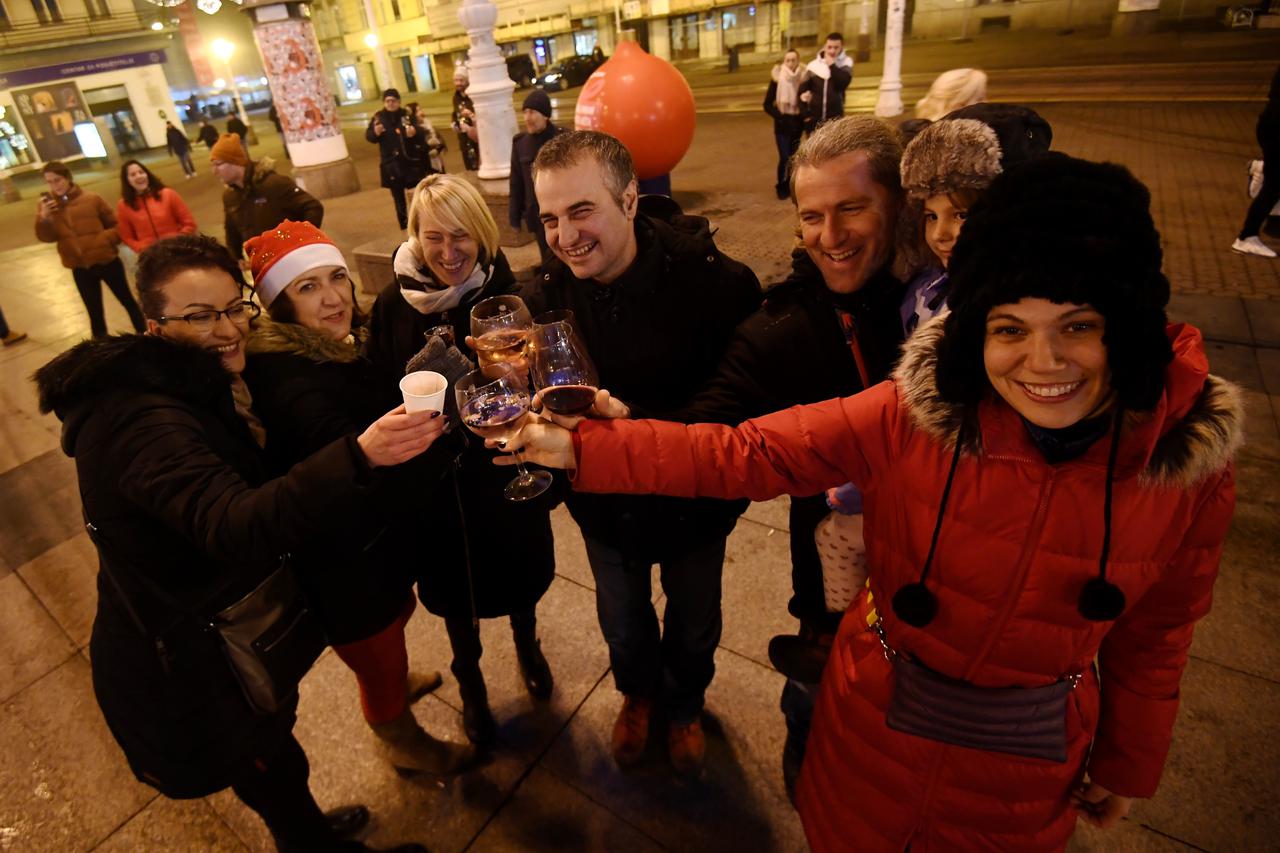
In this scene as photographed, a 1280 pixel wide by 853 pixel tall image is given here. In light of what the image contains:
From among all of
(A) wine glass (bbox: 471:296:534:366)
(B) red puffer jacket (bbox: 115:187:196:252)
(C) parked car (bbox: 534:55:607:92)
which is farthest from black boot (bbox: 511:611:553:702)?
(C) parked car (bbox: 534:55:607:92)

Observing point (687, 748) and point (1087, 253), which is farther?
point (687, 748)

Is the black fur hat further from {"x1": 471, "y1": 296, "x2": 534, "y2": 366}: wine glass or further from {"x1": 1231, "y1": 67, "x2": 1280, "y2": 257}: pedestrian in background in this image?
{"x1": 1231, "y1": 67, "x2": 1280, "y2": 257}: pedestrian in background

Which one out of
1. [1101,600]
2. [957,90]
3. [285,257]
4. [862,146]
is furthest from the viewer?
[957,90]

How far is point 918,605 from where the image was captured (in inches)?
57.5

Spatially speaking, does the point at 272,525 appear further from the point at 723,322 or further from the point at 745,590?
the point at 745,590

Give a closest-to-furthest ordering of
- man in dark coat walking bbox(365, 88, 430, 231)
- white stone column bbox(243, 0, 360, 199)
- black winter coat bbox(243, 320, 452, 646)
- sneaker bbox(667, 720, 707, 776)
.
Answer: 1. black winter coat bbox(243, 320, 452, 646)
2. sneaker bbox(667, 720, 707, 776)
3. man in dark coat walking bbox(365, 88, 430, 231)
4. white stone column bbox(243, 0, 360, 199)

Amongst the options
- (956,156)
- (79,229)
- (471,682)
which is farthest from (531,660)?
(79,229)

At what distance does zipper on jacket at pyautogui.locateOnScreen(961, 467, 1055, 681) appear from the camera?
4.34 feet

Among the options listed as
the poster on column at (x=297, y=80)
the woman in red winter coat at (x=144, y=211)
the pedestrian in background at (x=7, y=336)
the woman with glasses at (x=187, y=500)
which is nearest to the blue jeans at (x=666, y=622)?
the woman with glasses at (x=187, y=500)

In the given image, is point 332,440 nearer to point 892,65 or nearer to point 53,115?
point 892,65

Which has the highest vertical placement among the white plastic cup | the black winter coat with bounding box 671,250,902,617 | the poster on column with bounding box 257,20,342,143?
the poster on column with bounding box 257,20,342,143

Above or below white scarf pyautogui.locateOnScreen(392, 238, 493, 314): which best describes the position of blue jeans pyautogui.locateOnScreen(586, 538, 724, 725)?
below

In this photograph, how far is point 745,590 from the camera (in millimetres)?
3445

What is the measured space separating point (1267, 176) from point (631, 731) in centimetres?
760
